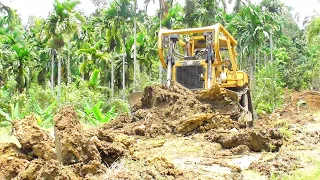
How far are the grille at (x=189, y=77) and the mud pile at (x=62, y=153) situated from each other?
6445 millimetres

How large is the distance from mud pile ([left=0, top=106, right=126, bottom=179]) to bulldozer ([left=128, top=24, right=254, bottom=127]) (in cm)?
525

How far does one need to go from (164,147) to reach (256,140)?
1911 millimetres

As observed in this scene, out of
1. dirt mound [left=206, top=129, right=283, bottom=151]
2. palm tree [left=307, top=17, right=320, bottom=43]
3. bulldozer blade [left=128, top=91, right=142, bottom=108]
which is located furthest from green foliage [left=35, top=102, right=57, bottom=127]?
palm tree [left=307, top=17, right=320, bottom=43]

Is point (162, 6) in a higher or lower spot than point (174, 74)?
higher

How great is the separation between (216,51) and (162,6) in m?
22.7

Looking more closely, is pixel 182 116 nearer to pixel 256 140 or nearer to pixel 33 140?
pixel 256 140

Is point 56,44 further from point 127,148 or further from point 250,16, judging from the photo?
point 127,148

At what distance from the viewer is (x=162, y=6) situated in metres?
35.1

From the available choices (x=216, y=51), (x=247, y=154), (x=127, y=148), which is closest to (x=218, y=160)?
(x=247, y=154)

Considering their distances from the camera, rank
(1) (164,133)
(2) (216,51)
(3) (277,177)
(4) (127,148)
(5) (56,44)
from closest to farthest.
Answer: (3) (277,177)
(4) (127,148)
(1) (164,133)
(2) (216,51)
(5) (56,44)

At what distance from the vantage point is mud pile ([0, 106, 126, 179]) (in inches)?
245

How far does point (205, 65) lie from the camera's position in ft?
43.5

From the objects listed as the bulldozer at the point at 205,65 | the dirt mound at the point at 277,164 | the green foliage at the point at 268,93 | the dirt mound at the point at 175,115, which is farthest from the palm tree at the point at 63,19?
the dirt mound at the point at 277,164

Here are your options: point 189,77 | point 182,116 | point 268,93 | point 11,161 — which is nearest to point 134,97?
point 189,77
